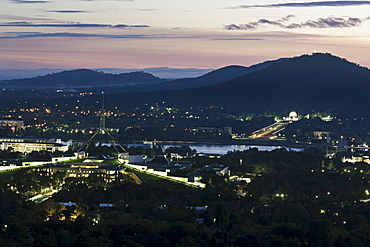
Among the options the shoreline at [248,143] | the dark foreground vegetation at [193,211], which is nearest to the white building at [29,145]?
the shoreline at [248,143]

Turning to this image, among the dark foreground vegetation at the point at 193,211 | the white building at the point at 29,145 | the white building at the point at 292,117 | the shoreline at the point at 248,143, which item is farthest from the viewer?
the white building at the point at 292,117

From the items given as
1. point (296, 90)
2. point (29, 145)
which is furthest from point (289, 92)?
point (29, 145)

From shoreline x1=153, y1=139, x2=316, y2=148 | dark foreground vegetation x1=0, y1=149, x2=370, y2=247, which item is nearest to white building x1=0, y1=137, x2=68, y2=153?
shoreline x1=153, y1=139, x2=316, y2=148

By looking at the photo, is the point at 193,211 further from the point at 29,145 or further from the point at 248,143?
the point at 248,143

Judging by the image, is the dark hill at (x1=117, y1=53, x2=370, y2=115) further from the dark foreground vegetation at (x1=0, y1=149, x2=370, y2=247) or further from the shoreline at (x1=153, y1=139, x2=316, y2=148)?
the dark foreground vegetation at (x1=0, y1=149, x2=370, y2=247)

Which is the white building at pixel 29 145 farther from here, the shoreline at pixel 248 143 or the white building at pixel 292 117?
the white building at pixel 292 117

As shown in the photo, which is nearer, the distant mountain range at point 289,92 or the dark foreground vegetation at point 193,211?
the dark foreground vegetation at point 193,211

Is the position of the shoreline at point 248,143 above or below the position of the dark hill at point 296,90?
below
